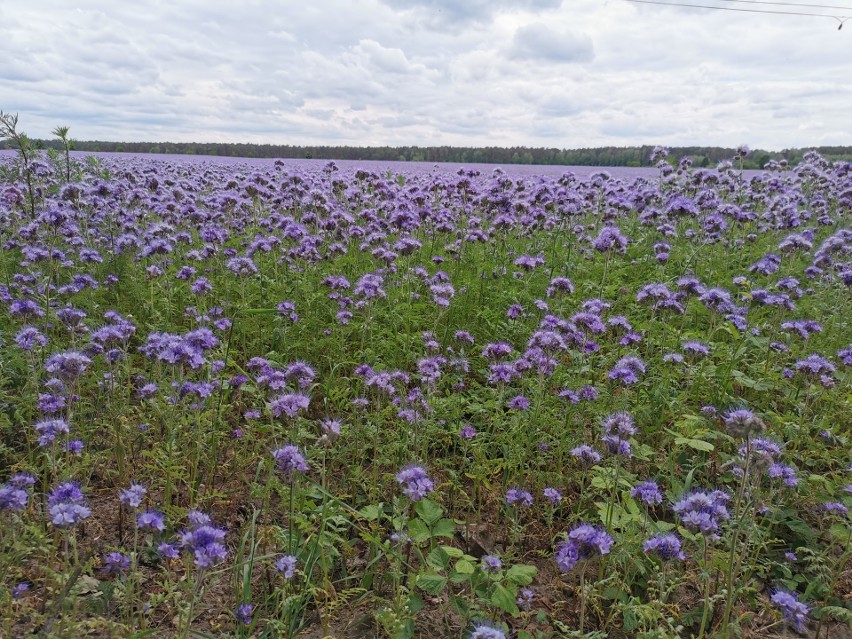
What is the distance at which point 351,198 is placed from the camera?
8.90 metres

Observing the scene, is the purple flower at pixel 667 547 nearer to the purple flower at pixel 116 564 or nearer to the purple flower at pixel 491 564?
the purple flower at pixel 491 564

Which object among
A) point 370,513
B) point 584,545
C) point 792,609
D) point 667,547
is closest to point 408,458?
point 370,513

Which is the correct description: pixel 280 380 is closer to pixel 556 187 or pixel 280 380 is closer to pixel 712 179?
pixel 556 187

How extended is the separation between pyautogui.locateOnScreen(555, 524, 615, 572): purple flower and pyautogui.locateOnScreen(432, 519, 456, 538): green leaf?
496 mm

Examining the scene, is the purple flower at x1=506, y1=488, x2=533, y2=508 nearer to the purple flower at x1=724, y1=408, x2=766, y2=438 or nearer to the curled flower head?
the purple flower at x1=724, y1=408, x2=766, y2=438

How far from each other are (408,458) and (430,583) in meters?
1.23

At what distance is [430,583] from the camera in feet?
7.47

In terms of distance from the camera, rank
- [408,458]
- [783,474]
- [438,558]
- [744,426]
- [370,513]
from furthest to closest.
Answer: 1. [408,458]
2. [783,474]
3. [370,513]
4. [438,558]
5. [744,426]

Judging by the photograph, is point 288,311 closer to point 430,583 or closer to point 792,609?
point 430,583

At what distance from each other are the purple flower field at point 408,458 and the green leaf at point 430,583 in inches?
0.6

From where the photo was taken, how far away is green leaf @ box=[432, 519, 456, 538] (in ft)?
8.13

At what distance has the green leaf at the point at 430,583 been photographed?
226 centimetres

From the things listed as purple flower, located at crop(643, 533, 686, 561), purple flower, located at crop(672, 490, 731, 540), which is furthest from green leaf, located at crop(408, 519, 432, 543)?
purple flower, located at crop(672, 490, 731, 540)

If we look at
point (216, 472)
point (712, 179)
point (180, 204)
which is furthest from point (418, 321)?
point (712, 179)
